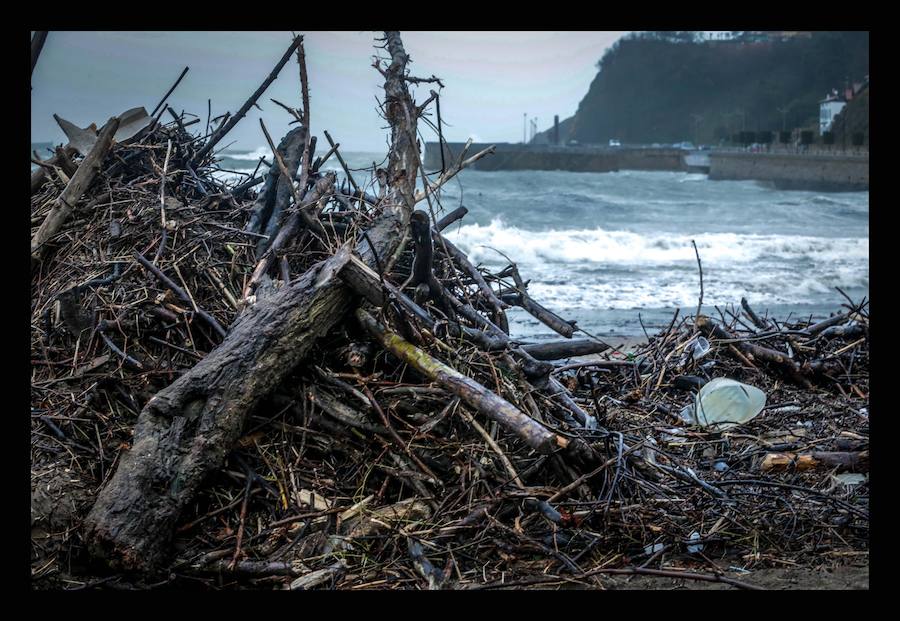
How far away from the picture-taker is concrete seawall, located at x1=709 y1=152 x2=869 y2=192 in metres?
45.4

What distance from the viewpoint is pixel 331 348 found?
4.09m

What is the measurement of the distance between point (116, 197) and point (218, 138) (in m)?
0.99

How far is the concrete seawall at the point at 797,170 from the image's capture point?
1786 inches

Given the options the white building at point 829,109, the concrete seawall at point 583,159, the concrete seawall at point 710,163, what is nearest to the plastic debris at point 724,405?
the concrete seawall at point 710,163

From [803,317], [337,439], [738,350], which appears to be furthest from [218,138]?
[803,317]

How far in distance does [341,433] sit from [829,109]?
80.6 m

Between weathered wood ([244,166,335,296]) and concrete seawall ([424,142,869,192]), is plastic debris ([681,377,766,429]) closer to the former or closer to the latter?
weathered wood ([244,166,335,296])

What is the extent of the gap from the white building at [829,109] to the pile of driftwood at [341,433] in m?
75.0

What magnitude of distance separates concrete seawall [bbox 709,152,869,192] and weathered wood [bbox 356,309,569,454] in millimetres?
43681

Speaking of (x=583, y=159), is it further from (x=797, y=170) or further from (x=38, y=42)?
(x=38, y=42)

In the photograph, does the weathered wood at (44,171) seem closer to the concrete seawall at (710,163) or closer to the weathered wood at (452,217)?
the weathered wood at (452,217)

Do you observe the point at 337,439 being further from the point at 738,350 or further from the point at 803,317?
the point at 803,317

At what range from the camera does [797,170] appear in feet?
172

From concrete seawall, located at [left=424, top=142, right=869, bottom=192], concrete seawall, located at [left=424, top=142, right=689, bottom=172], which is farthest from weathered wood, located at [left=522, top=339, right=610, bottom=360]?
concrete seawall, located at [left=424, top=142, right=689, bottom=172]
